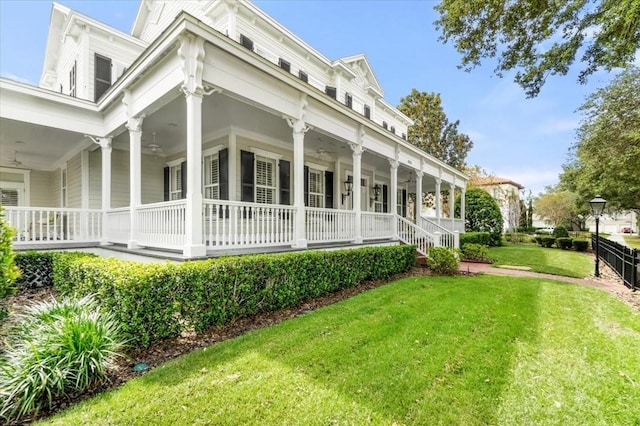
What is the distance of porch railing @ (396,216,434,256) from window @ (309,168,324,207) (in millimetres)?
3183

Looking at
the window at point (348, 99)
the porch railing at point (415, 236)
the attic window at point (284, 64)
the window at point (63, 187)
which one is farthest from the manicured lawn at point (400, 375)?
the window at point (63, 187)

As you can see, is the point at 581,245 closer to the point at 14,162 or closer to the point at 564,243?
the point at 564,243

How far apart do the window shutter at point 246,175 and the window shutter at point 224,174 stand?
396 mm

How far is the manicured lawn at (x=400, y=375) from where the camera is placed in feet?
8.78

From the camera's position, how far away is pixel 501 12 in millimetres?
6562

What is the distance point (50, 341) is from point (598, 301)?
32.4ft

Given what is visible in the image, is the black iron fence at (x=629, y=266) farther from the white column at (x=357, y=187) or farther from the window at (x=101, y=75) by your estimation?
the window at (x=101, y=75)

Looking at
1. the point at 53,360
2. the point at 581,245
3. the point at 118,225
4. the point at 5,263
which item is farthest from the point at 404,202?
the point at 53,360

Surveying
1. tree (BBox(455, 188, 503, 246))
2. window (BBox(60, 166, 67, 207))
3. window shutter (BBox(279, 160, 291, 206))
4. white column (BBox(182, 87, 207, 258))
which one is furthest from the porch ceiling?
tree (BBox(455, 188, 503, 246))

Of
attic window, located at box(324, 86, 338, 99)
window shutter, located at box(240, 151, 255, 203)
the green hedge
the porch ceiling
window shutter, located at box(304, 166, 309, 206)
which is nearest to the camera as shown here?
the green hedge

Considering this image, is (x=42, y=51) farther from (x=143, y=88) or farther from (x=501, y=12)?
(x=501, y=12)

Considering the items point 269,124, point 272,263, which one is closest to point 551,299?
point 272,263

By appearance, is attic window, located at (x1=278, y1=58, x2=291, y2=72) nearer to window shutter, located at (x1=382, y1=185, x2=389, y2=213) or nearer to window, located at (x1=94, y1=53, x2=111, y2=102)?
window, located at (x1=94, y1=53, x2=111, y2=102)

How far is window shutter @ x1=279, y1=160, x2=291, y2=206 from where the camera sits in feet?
32.5
